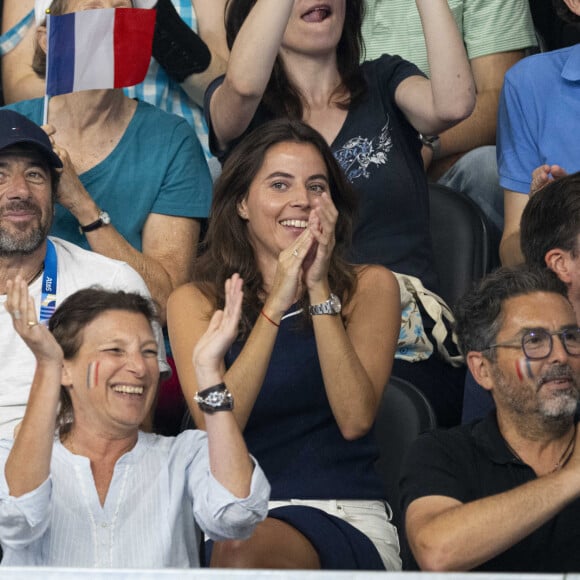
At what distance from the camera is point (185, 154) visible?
398cm

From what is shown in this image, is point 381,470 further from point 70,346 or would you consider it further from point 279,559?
point 70,346

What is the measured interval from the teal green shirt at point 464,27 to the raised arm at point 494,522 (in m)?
2.18

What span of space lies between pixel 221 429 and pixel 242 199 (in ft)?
3.54

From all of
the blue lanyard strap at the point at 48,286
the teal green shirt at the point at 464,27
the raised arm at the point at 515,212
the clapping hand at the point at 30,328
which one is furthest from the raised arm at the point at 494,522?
the teal green shirt at the point at 464,27

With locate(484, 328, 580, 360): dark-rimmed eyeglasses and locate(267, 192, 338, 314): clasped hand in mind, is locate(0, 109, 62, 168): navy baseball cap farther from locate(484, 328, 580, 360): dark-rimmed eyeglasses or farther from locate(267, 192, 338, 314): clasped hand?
locate(484, 328, 580, 360): dark-rimmed eyeglasses

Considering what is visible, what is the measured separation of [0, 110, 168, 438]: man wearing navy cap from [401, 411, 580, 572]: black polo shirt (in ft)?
2.77

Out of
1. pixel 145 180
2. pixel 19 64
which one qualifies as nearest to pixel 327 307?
pixel 145 180

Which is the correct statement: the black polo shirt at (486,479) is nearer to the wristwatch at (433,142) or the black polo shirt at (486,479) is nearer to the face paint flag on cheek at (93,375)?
the face paint flag on cheek at (93,375)

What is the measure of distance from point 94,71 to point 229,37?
0.42 meters

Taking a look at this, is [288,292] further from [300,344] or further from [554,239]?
[554,239]

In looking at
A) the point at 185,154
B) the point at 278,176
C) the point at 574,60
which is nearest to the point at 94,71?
the point at 185,154

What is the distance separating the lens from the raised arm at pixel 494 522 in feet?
8.15

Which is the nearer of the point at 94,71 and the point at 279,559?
the point at 279,559

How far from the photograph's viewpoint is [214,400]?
2.53m
